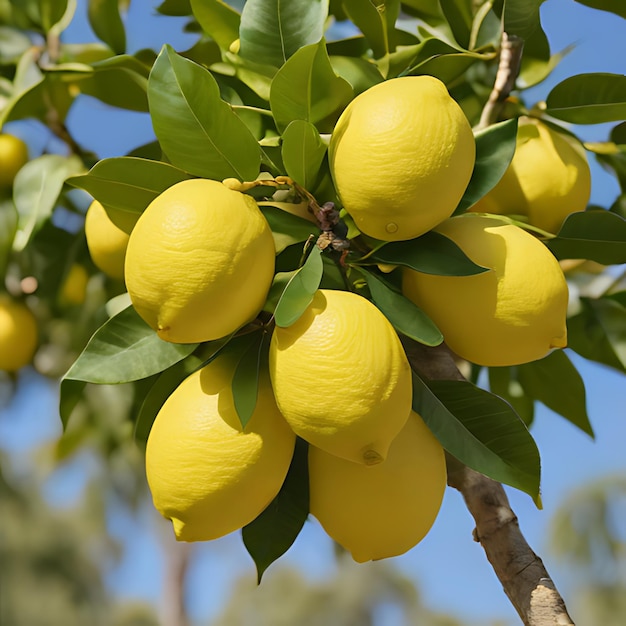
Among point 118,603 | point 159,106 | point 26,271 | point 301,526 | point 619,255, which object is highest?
point 159,106

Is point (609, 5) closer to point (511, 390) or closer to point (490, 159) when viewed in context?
point (490, 159)

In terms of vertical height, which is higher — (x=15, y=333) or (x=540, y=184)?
(x=540, y=184)

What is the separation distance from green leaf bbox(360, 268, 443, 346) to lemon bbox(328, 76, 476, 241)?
0.03 m

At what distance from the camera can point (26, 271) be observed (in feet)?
3.26

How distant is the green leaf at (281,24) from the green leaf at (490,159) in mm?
147

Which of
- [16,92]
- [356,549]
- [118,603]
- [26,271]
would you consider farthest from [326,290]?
[118,603]

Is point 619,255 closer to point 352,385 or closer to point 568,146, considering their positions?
point 568,146

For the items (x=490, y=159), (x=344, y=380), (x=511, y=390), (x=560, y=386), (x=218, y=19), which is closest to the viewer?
(x=344, y=380)

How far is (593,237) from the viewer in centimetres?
59

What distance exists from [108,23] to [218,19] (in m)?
0.31

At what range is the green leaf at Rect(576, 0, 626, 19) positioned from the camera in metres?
0.68

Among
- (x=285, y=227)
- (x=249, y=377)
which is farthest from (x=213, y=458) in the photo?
(x=285, y=227)

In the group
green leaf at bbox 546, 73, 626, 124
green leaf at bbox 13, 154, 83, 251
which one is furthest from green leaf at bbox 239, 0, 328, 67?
green leaf at bbox 13, 154, 83, 251

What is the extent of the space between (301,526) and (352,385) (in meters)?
0.17
